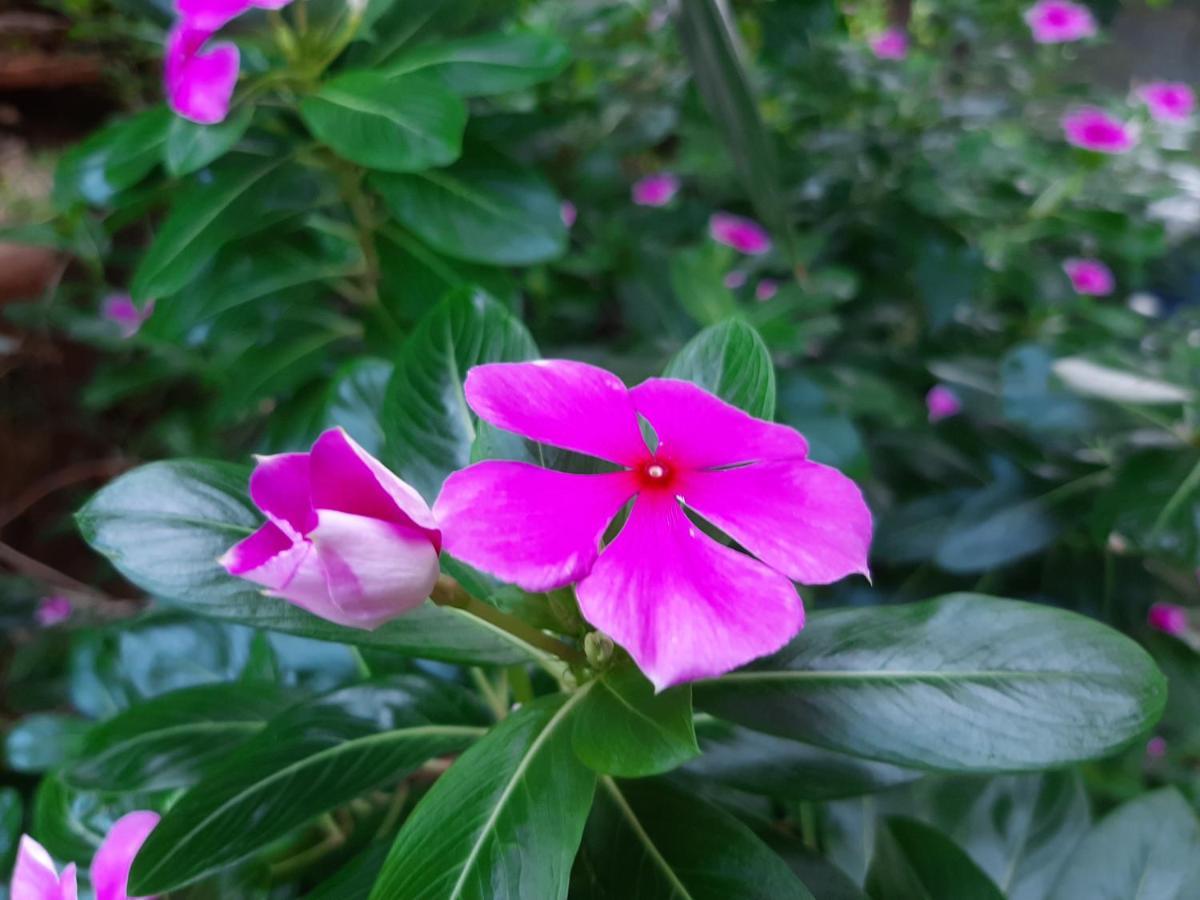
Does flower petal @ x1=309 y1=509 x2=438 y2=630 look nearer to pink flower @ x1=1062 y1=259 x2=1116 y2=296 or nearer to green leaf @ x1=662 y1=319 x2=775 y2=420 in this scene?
green leaf @ x1=662 y1=319 x2=775 y2=420

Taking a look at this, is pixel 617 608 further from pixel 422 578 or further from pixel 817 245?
pixel 817 245

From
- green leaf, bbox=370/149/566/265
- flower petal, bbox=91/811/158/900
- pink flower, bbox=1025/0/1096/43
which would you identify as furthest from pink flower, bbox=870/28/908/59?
flower petal, bbox=91/811/158/900

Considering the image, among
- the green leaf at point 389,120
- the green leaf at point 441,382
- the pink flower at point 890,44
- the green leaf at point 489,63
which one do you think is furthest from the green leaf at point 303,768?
the pink flower at point 890,44

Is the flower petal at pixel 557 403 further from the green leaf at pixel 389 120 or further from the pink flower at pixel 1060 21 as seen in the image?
the pink flower at pixel 1060 21

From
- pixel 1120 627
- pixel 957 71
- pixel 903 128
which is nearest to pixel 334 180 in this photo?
pixel 1120 627

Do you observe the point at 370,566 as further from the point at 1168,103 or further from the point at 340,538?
the point at 1168,103
